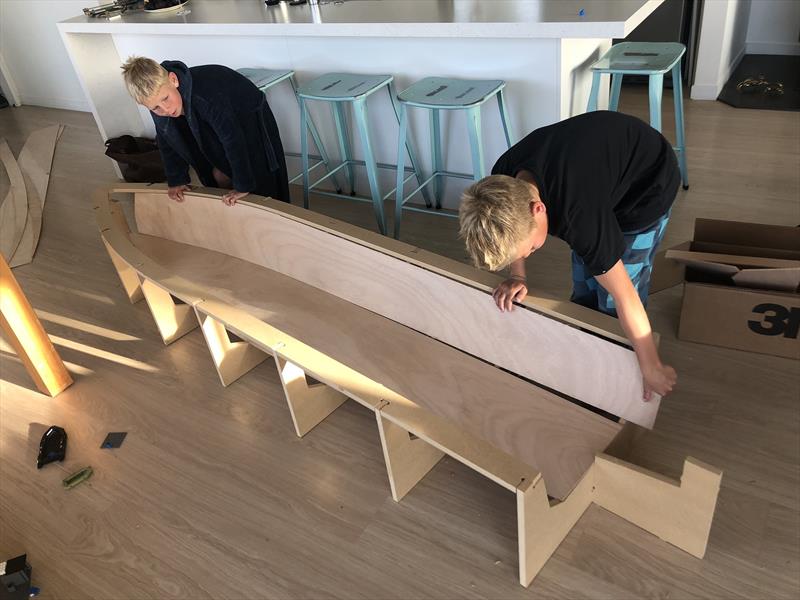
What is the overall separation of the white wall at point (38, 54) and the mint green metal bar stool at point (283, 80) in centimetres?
296

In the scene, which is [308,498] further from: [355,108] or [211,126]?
[355,108]

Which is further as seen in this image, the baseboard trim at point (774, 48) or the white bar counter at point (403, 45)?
the baseboard trim at point (774, 48)

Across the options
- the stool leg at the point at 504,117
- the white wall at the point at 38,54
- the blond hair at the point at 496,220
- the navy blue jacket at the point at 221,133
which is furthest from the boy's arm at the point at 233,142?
the white wall at the point at 38,54

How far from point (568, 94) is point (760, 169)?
50.3 inches

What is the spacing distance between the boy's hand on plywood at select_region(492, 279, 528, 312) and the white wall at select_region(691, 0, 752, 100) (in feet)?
11.2

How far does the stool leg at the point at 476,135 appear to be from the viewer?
2.88 m

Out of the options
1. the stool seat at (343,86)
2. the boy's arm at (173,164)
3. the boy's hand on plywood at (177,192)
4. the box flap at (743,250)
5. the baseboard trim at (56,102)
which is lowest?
the baseboard trim at (56,102)

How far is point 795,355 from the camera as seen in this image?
2.31m

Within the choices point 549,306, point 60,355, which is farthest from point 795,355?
A: point 60,355

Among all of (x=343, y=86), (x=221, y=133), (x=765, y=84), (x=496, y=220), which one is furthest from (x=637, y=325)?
(x=765, y=84)

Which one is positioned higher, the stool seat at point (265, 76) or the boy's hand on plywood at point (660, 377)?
the stool seat at point (265, 76)

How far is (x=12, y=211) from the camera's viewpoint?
175 inches

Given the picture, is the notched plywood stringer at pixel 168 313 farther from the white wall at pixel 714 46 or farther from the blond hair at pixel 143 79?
the white wall at pixel 714 46

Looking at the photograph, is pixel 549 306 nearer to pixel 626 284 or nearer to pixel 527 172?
pixel 626 284
